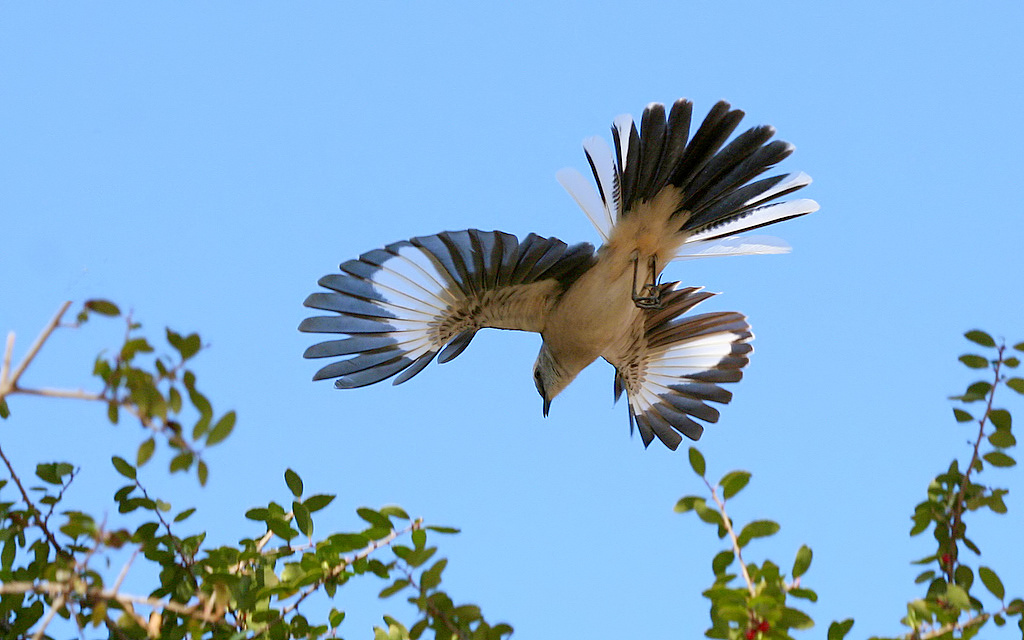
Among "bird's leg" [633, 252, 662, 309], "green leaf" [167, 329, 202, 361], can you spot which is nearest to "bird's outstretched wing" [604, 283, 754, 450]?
"bird's leg" [633, 252, 662, 309]

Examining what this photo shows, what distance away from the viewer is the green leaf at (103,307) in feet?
4.91

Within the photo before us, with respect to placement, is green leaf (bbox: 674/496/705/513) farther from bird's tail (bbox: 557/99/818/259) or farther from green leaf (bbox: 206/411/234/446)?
bird's tail (bbox: 557/99/818/259)

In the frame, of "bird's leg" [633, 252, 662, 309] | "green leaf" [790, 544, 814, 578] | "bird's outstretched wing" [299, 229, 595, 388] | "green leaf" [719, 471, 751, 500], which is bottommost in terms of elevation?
"green leaf" [790, 544, 814, 578]

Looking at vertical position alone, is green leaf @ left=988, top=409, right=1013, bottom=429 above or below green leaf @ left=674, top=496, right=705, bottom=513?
above

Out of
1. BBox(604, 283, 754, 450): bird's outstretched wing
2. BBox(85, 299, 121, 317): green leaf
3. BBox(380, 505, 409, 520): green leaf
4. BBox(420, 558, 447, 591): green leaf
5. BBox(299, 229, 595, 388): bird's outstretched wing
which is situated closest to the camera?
BBox(85, 299, 121, 317): green leaf

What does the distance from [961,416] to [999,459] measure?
0.13m

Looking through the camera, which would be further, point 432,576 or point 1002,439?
point 1002,439

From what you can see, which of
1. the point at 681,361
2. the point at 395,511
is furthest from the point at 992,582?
the point at 681,361

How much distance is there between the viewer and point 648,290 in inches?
188

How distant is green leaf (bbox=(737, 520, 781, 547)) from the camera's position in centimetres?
215

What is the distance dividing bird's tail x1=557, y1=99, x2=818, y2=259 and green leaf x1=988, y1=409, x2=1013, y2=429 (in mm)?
2133

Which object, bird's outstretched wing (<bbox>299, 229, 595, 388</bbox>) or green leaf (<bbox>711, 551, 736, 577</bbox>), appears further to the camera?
bird's outstretched wing (<bbox>299, 229, 595, 388</bbox>)

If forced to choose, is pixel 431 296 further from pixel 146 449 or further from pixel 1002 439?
pixel 146 449

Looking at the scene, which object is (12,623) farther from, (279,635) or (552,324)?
(552,324)
